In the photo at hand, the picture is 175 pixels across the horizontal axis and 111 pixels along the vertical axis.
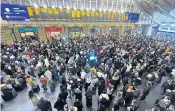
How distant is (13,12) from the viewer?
548 inches

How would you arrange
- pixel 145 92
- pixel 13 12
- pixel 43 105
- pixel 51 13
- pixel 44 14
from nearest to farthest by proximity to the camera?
1. pixel 43 105
2. pixel 145 92
3. pixel 13 12
4. pixel 44 14
5. pixel 51 13

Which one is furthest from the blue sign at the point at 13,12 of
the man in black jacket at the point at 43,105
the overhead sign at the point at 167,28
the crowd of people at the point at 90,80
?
the overhead sign at the point at 167,28

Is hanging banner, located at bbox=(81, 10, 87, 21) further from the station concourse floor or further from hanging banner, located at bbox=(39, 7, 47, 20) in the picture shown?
the station concourse floor

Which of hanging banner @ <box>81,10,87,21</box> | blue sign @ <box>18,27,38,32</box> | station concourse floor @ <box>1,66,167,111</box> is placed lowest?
station concourse floor @ <box>1,66,167,111</box>

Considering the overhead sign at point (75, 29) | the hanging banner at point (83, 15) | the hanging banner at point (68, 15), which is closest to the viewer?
the hanging banner at point (68, 15)

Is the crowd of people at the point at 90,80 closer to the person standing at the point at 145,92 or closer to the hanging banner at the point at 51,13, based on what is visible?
the person standing at the point at 145,92

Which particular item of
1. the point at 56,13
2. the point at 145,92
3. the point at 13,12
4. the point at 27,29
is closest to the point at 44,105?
the point at 145,92

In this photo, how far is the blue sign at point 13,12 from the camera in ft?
44.2

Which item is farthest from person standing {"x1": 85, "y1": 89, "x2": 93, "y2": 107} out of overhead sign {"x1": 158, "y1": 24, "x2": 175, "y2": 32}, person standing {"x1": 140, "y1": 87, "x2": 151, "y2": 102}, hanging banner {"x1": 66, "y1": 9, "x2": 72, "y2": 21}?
overhead sign {"x1": 158, "y1": 24, "x2": 175, "y2": 32}

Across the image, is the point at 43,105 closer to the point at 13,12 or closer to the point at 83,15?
the point at 13,12

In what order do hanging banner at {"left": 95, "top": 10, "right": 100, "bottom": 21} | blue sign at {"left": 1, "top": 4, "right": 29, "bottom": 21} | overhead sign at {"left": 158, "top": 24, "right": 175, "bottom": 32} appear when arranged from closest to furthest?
blue sign at {"left": 1, "top": 4, "right": 29, "bottom": 21}, hanging banner at {"left": 95, "top": 10, "right": 100, "bottom": 21}, overhead sign at {"left": 158, "top": 24, "right": 175, "bottom": 32}

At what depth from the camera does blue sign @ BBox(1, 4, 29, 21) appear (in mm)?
13459

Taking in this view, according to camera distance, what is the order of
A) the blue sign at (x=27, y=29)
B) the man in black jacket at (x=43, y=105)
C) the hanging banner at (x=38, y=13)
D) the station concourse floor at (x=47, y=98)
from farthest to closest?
1. the blue sign at (x=27, y=29)
2. the hanging banner at (x=38, y=13)
3. the station concourse floor at (x=47, y=98)
4. the man in black jacket at (x=43, y=105)

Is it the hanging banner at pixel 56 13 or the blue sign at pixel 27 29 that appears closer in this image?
the blue sign at pixel 27 29
